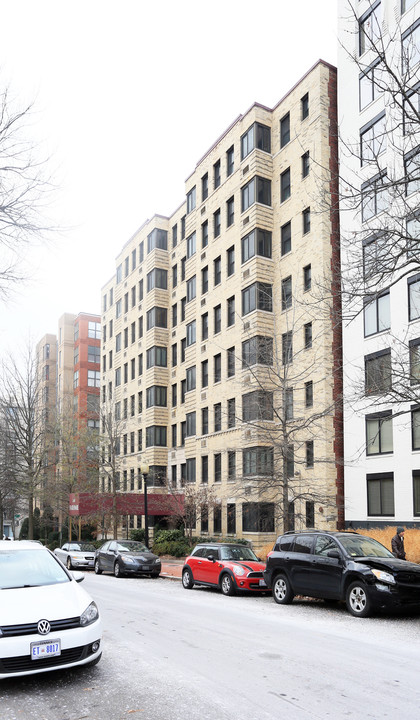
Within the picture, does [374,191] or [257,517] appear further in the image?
[257,517]

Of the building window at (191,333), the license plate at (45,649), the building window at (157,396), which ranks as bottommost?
the license plate at (45,649)

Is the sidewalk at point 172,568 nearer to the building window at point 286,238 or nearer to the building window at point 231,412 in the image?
the building window at point 231,412

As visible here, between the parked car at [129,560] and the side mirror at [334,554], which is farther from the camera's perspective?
the parked car at [129,560]

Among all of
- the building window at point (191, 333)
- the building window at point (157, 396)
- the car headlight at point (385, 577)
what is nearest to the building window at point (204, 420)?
the building window at point (191, 333)

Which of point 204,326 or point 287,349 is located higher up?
point 204,326

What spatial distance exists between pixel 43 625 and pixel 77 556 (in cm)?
2451

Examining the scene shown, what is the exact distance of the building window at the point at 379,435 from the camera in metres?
26.0

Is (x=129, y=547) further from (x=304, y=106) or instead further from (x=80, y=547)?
(x=304, y=106)

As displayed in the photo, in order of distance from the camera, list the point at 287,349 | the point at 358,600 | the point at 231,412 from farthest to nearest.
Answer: the point at 231,412 → the point at 287,349 → the point at 358,600

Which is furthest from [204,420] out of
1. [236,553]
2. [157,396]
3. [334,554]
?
[334,554]

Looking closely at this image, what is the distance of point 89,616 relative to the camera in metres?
7.33

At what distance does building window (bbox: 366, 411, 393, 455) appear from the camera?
26016 mm

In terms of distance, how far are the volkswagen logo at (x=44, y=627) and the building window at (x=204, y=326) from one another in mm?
32578

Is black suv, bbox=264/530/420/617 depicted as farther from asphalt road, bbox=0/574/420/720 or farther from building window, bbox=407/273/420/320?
building window, bbox=407/273/420/320
